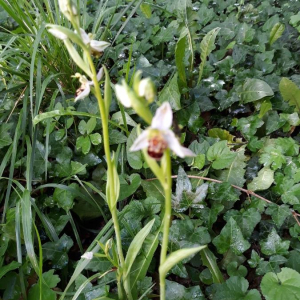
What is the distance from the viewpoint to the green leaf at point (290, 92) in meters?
1.51

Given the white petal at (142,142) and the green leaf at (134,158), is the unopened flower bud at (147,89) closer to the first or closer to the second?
the white petal at (142,142)

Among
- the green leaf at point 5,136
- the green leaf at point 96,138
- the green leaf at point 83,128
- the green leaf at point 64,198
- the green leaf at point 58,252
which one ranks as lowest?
the green leaf at point 58,252

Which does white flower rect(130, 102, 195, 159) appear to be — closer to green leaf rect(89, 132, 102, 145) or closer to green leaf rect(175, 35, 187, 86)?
green leaf rect(89, 132, 102, 145)

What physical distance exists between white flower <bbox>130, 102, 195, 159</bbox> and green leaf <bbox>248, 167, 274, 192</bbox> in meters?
0.84

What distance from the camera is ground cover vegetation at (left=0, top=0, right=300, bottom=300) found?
955mm

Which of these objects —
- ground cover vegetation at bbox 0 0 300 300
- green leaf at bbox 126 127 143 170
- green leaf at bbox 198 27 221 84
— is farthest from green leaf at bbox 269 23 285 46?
green leaf at bbox 126 127 143 170

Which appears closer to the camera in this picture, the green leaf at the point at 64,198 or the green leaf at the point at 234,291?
the green leaf at the point at 234,291

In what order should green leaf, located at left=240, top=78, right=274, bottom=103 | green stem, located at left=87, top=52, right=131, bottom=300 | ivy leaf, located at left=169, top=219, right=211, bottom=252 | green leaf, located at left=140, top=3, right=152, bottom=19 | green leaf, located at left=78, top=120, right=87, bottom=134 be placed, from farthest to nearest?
1. green leaf, located at left=140, top=3, right=152, bottom=19
2. green leaf, located at left=240, top=78, right=274, bottom=103
3. green leaf, located at left=78, top=120, right=87, bottom=134
4. ivy leaf, located at left=169, top=219, right=211, bottom=252
5. green stem, located at left=87, top=52, right=131, bottom=300

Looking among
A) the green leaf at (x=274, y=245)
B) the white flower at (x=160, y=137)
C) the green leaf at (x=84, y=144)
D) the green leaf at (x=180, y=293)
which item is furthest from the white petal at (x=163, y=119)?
the green leaf at (x=84, y=144)

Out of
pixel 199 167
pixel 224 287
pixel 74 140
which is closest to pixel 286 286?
pixel 224 287

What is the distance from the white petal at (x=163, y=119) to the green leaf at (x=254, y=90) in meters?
1.10

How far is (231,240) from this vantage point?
1135 millimetres

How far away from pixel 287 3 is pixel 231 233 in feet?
6.04

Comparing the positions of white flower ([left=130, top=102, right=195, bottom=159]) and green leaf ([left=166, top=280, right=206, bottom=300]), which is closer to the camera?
white flower ([left=130, top=102, right=195, bottom=159])
